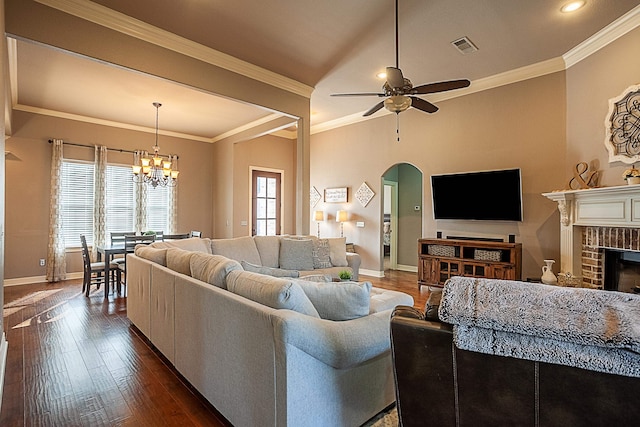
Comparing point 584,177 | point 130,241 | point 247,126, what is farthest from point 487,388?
point 247,126

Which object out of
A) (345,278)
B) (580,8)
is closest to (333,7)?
(580,8)

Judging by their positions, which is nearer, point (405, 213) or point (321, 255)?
point (321, 255)

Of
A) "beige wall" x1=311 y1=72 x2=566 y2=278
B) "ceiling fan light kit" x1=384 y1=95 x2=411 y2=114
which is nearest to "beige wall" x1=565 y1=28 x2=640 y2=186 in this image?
→ "beige wall" x1=311 y1=72 x2=566 y2=278

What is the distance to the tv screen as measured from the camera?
477cm

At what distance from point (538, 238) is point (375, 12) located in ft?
12.5

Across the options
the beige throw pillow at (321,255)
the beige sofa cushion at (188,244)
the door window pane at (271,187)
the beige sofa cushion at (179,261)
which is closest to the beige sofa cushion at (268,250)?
the beige throw pillow at (321,255)

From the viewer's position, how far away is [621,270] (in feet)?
12.0

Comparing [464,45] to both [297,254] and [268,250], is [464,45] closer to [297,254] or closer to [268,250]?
[297,254]

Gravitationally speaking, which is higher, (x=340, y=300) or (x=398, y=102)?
(x=398, y=102)

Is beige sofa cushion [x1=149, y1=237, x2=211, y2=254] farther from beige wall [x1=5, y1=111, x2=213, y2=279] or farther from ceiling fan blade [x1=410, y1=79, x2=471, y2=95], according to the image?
beige wall [x1=5, y1=111, x2=213, y2=279]

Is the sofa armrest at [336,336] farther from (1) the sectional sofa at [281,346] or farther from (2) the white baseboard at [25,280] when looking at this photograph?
(2) the white baseboard at [25,280]

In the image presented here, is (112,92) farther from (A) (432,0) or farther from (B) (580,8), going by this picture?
(B) (580,8)

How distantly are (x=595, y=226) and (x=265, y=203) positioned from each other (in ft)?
21.0

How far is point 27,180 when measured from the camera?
581cm
